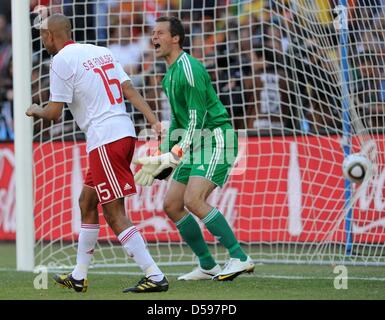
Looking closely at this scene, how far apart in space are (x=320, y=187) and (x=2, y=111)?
5.13 metres

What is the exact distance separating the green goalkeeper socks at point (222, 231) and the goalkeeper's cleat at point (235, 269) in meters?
0.05

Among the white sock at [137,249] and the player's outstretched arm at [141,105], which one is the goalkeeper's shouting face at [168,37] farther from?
the white sock at [137,249]

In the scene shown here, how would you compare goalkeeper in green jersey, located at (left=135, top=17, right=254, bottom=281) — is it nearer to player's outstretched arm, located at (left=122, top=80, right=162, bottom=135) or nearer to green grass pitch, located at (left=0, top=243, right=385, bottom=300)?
green grass pitch, located at (left=0, top=243, right=385, bottom=300)

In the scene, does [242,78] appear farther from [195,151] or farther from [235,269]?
[235,269]

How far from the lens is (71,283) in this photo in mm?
7605

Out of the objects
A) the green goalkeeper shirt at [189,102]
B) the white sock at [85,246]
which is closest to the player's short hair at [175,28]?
the green goalkeeper shirt at [189,102]

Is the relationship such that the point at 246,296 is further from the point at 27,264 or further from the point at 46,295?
the point at 27,264

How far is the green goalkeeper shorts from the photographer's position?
838cm

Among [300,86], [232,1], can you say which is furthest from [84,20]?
[300,86]

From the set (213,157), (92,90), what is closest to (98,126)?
(92,90)

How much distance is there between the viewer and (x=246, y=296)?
23.5 ft

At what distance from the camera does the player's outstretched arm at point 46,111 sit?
7.25 m

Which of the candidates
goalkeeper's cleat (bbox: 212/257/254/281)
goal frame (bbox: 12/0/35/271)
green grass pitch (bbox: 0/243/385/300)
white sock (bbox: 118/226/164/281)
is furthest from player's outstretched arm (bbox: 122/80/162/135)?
goal frame (bbox: 12/0/35/271)

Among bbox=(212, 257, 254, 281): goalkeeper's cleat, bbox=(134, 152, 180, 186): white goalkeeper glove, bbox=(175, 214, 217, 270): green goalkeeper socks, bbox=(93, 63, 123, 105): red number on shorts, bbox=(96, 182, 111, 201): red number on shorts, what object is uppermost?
bbox=(93, 63, 123, 105): red number on shorts
